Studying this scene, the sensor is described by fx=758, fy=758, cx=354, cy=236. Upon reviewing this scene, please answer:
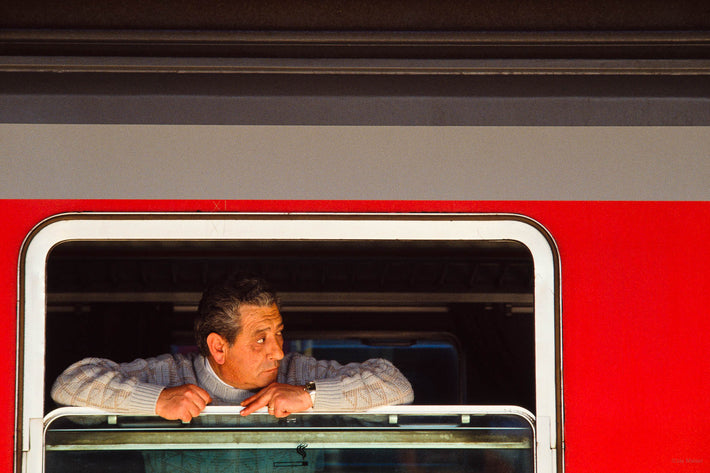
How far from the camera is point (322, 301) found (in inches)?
176

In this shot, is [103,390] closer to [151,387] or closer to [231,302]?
[151,387]

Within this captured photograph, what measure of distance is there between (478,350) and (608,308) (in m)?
3.05

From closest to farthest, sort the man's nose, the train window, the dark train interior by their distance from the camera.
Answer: the train window < the man's nose < the dark train interior

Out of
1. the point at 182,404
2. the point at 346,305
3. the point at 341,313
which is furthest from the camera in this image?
the point at 341,313

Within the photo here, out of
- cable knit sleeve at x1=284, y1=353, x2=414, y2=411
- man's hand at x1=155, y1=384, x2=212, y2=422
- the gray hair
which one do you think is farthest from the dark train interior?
man's hand at x1=155, y1=384, x2=212, y2=422

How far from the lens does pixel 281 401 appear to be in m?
2.12

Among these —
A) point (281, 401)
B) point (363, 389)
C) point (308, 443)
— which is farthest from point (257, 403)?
point (363, 389)

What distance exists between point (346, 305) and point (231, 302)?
217 centimetres

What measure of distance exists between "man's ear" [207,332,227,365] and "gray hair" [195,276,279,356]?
1 centimetres

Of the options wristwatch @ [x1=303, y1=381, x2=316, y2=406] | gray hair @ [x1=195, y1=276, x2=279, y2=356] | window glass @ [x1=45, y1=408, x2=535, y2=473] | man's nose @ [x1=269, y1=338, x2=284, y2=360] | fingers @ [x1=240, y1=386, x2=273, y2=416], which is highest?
gray hair @ [x1=195, y1=276, x2=279, y2=356]

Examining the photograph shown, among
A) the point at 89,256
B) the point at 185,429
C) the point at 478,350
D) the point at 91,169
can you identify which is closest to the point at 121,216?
the point at 91,169

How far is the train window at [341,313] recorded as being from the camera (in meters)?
2.07

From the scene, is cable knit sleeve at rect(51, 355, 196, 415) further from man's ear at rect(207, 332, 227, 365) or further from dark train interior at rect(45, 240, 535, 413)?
dark train interior at rect(45, 240, 535, 413)

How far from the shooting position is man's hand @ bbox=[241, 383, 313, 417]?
83.4 inches
